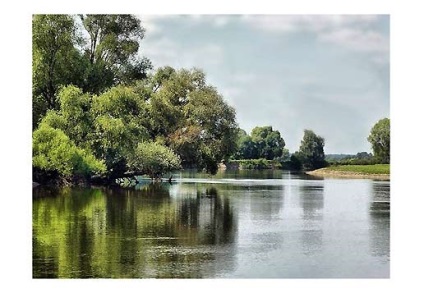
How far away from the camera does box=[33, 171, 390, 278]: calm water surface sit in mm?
10695

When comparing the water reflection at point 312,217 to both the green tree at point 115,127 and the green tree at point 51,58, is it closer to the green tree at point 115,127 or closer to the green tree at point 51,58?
the green tree at point 115,127

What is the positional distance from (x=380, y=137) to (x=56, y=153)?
10.0m

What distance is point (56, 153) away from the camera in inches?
762

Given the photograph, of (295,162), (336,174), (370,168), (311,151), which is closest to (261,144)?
(311,151)

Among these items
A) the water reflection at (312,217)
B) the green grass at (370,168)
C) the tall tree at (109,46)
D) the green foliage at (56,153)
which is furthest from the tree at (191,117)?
the green grass at (370,168)

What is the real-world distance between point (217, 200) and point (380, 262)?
29.1 feet

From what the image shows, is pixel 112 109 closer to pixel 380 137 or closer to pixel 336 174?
pixel 380 137

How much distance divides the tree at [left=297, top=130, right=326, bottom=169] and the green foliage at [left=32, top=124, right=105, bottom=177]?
22.3ft

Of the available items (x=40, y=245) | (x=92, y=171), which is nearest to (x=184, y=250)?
(x=40, y=245)

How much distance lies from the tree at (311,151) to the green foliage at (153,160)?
4539mm

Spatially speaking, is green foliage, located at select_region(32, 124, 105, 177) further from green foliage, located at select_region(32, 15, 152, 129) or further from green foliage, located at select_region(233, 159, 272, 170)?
green foliage, located at select_region(233, 159, 272, 170)

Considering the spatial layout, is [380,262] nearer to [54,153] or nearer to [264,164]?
[54,153]

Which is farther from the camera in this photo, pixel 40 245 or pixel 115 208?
pixel 115 208
